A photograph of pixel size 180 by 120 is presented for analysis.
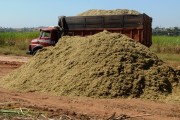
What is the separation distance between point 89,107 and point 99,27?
1051cm

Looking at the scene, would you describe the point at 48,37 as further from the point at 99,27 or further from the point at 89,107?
the point at 89,107

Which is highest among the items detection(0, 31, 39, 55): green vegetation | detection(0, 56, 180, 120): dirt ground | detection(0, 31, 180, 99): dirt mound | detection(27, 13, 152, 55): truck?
detection(27, 13, 152, 55): truck

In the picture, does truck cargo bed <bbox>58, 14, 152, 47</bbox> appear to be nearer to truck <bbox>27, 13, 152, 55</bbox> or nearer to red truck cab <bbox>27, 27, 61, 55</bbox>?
truck <bbox>27, 13, 152, 55</bbox>

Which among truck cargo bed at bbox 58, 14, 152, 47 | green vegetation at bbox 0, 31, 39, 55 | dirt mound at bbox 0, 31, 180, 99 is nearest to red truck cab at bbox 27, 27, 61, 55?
truck cargo bed at bbox 58, 14, 152, 47

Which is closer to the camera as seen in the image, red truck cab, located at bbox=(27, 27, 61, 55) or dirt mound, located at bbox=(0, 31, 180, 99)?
dirt mound, located at bbox=(0, 31, 180, 99)

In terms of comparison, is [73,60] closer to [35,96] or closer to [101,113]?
[35,96]

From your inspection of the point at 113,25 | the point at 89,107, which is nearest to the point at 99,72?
the point at 89,107

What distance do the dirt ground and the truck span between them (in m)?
8.73

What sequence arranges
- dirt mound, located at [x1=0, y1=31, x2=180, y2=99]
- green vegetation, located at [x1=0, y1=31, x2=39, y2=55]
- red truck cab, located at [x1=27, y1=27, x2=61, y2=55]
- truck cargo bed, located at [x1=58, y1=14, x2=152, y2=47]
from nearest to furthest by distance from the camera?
dirt mound, located at [x1=0, y1=31, x2=180, y2=99]
truck cargo bed, located at [x1=58, y1=14, x2=152, y2=47]
red truck cab, located at [x1=27, y1=27, x2=61, y2=55]
green vegetation, located at [x1=0, y1=31, x2=39, y2=55]

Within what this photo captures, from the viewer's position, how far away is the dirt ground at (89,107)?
8859mm

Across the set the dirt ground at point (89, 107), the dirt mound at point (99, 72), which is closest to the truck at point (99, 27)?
the dirt mound at point (99, 72)

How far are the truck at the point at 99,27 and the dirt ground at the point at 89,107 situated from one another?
28.7ft

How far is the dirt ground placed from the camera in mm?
8859

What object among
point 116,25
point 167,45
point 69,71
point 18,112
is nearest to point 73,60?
point 69,71
